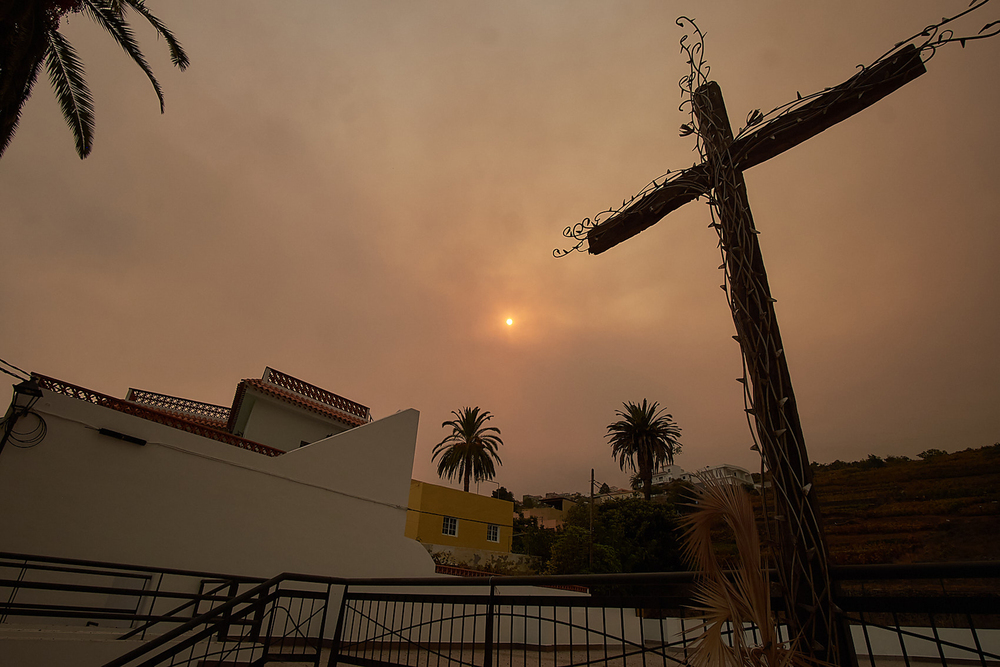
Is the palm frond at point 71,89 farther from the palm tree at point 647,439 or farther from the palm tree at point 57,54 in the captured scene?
the palm tree at point 647,439

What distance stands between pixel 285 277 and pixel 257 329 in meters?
2.06

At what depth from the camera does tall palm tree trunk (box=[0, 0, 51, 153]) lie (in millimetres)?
7047

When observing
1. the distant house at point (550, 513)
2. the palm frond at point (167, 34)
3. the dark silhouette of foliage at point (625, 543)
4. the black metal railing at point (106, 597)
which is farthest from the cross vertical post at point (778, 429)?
the distant house at point (550, 513)

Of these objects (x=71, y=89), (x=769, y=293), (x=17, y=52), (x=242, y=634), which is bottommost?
(x=242, y=634)

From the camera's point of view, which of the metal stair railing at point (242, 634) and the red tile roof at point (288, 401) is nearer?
the metal stair railing at point (242, 634)

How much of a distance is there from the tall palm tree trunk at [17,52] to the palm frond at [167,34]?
1.42 metres

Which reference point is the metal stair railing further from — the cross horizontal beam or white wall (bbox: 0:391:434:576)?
the cross horizontal beam

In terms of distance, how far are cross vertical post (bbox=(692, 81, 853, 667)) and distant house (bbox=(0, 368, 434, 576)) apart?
9.30 metres

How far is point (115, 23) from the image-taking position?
27.9 ft

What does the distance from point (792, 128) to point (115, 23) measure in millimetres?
11283

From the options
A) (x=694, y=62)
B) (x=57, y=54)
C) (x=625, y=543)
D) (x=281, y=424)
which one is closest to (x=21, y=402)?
(x=57, y=54)

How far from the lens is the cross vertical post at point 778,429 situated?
1356mm

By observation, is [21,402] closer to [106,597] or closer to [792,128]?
[106,597]

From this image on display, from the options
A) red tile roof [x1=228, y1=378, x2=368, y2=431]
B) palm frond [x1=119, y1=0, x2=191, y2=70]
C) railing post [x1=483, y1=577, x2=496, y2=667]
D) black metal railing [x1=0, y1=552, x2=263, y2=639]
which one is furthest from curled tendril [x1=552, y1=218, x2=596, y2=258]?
red tile roof [x1=228, y1=378, x2=368, y2=431]
